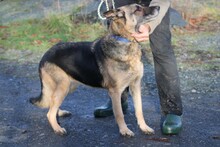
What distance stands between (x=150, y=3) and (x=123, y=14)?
11.8 inches

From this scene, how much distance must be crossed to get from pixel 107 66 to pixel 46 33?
597cm

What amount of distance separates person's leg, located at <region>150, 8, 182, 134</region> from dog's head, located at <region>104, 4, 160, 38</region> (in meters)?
0.21

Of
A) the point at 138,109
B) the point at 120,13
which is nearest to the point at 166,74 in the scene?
the point at 138,109

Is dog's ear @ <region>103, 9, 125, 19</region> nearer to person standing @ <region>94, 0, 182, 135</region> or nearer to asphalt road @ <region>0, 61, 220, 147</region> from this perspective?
person standing @ <region>94, 0, 182, 135</region>

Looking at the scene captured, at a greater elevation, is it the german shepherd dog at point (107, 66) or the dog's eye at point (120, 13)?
the dog's eye at point (120, 13)

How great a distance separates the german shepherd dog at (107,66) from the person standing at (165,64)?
13 cm

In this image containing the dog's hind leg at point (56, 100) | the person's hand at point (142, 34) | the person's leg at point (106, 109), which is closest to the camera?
the person's hand at point (142, 34)

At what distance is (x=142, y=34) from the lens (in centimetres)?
431

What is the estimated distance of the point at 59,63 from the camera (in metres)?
4.89

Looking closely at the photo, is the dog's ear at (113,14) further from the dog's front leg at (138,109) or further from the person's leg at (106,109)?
the person's leg at (106,109)

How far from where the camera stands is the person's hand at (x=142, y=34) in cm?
430

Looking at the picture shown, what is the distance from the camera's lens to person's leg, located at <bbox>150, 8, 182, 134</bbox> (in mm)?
4562

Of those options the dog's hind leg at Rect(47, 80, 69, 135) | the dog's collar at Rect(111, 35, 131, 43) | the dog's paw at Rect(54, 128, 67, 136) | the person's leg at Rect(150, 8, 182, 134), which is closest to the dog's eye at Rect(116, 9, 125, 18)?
the dog's collar at Rect(111, 35, 131, 43)

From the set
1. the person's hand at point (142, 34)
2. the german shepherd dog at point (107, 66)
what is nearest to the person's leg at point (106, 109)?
the german shepherd dog at point (107, 66)
